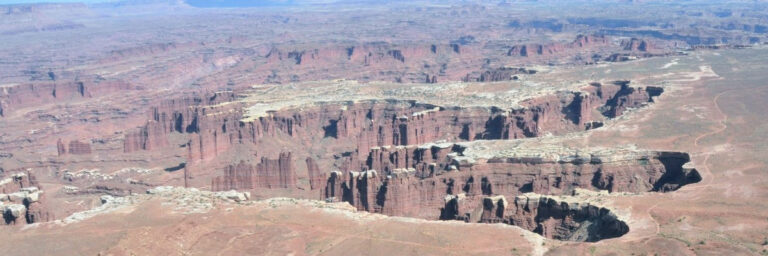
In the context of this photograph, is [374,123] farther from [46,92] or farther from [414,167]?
[46,92]

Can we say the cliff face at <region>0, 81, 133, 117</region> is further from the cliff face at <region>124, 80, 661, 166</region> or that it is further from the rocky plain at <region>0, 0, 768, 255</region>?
the cliff face at <region>124, 80, 661, 166</region>

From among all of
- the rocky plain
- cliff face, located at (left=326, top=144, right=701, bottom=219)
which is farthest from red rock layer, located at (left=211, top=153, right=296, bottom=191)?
cliff face, located at (left=326, top=144, right=701, bottom=219)

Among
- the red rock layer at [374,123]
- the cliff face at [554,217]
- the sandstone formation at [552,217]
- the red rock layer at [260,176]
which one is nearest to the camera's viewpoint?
the cliff face at [554,217]

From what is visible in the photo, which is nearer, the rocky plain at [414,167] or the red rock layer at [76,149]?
the rocky plain at [414,167]

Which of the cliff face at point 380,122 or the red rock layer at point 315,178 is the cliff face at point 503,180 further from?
the cliff face at point 380,122

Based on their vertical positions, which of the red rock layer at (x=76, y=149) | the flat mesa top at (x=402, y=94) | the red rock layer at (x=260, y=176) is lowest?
the red rock layer at (x=76, y=149)

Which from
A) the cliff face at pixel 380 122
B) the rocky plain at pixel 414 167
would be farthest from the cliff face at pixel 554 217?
the cliff face at pixel 380 122

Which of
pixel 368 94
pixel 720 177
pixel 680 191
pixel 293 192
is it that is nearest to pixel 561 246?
pixel 680 191

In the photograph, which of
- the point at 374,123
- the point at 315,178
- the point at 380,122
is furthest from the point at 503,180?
the point at 380,122
